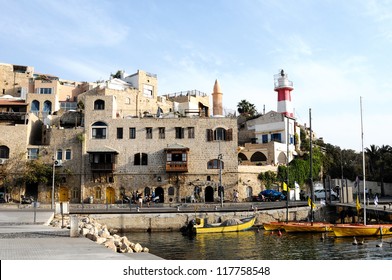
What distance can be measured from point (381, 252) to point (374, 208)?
17.0 m

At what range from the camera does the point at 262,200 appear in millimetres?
48156

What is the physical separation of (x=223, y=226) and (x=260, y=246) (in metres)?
6.78

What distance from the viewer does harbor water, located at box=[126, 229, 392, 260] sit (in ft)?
80.5

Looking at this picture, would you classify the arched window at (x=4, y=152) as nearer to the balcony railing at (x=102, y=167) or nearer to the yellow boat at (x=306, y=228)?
the balcony railing at (x=102, y=167)

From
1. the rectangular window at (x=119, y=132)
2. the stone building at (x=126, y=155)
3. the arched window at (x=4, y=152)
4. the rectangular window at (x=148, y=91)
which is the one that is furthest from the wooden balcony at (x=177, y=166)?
the rectangular window at (x=148, y=91)

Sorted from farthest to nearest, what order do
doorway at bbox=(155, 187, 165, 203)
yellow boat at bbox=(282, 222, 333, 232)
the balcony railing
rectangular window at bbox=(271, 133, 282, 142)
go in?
1. rectangular window at bbox=(271, 133, 282, 142)
2. doorway at bbox=(155, 187, 165, 203)
3. the balcony railing
4. yellow boat at bbox=(282, 222, 333, 232)

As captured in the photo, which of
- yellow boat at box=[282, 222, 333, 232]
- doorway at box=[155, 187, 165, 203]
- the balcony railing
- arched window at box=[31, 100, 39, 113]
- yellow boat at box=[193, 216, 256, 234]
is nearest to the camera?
yellow boat at box=[193, 216, 256, 234]

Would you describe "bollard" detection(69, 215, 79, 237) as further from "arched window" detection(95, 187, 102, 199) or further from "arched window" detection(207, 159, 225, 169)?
"arched window" detection(207, 159, 225, 169)

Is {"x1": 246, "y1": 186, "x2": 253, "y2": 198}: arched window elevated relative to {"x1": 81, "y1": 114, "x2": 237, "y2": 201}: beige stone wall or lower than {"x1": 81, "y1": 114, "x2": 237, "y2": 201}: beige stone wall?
lower

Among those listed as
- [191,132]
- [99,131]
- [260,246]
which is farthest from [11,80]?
[260,246]

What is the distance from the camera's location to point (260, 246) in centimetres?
2795

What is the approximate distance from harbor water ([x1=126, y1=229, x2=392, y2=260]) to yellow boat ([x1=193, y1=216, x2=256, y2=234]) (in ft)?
1.89

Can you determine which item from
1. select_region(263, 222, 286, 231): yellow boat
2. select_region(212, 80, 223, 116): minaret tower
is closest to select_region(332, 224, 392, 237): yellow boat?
select_region(263, 222, 286, 231): yellow boat
